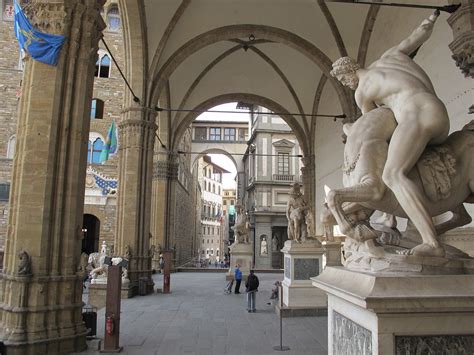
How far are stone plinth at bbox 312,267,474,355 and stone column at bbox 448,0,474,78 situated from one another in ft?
19.7

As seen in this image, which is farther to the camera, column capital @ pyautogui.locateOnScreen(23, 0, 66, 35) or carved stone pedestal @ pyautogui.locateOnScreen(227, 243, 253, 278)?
carved stone pedestal @ pyautogui.locateOnScreen(227, 243, 253, 278)

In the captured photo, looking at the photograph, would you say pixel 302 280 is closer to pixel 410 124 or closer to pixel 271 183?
pixel 410 124

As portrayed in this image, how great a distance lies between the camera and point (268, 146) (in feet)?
119

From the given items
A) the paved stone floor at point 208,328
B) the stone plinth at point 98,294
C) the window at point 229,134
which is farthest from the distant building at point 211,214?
the paved stone floor at point 208,328

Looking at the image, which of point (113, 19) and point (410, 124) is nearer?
point (410, 124)

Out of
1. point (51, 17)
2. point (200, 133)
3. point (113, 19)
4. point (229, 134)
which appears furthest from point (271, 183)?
point (51, 17)

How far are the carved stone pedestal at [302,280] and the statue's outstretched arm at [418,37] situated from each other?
795 centimetres

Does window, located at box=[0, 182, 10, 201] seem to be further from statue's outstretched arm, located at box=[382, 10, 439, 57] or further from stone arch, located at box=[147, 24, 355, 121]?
statue's outstretched arm, located at box=[382, 10, 439, 57]

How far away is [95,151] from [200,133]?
82.6 ft

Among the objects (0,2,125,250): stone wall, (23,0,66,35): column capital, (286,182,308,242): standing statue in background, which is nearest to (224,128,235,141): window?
(0,2,125,250): stone wall

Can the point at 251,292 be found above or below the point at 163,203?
below

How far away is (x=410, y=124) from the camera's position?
2240 mm

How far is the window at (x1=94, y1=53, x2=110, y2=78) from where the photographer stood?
24.3 m

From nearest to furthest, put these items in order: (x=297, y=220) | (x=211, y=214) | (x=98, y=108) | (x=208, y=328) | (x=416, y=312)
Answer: (x=416, y=312) → (x=208, y=328) → (x=297, y=220) → (x=98, y=108) → (x=211, y=214)
